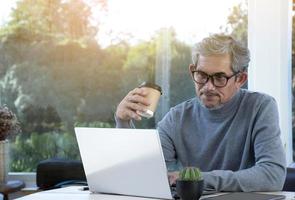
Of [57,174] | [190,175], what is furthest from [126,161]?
[57,174]

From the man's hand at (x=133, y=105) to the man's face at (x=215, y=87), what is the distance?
1.01 ft

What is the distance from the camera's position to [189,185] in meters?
1.59

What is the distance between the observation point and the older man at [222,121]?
199cm

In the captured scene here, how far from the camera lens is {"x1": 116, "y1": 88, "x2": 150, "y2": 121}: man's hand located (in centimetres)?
182

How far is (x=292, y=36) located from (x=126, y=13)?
3.11 feet

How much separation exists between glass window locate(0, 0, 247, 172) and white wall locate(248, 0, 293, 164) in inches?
7.2

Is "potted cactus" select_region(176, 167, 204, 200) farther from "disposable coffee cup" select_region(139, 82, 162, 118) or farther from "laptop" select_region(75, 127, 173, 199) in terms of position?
"disposable coffee cup" select_region(139, 82, 162, 118)

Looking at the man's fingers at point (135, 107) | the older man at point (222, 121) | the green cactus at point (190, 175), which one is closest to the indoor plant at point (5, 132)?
the older man at point (222, 121)

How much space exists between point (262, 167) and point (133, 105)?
486mm

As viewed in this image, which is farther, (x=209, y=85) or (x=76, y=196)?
(x=209, y=85)

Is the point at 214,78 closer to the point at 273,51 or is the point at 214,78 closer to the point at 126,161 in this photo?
the point at 126,161

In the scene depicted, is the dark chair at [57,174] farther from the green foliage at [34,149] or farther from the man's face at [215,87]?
the man's face at [215,87]

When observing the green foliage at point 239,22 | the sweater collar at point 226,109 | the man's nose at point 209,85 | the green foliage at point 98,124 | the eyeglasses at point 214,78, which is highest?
the green foliage at point 239,22

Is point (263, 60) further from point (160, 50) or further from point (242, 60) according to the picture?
point (242, 60)
